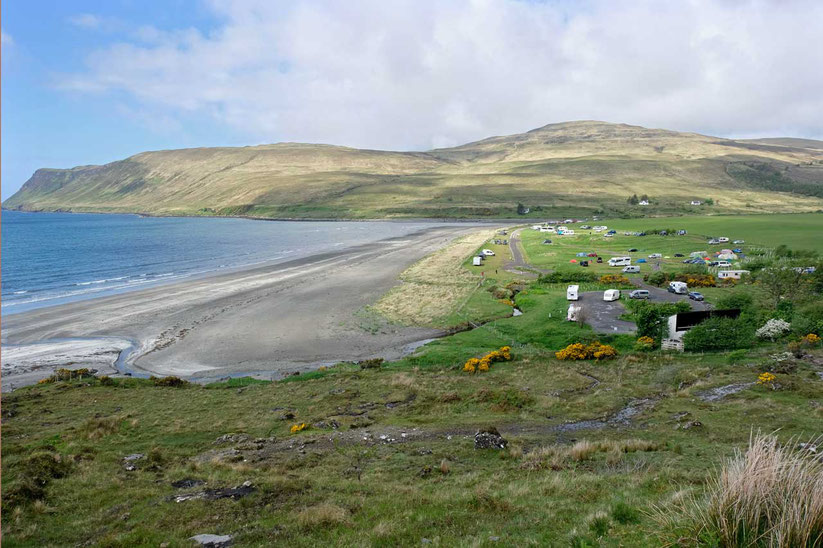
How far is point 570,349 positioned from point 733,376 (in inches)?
397

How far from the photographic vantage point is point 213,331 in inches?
1857

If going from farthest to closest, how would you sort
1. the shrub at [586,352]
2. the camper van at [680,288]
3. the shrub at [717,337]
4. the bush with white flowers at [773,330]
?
A: the camper van at [680,288] < the bush with white flowers at [773,330] < the shrub at [717,337] < the shrub at [586,352]

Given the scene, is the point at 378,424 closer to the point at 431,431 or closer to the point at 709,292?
the point at 431,431

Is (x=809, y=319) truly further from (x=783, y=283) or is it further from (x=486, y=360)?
(x=486, y=360)

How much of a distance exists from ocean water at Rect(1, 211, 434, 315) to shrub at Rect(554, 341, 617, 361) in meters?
64.8

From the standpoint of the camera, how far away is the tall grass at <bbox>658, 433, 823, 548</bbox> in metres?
5.39

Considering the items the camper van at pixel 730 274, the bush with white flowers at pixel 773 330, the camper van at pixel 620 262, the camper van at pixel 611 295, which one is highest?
the camper van at pixel 620 262

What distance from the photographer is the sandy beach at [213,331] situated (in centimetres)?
3825

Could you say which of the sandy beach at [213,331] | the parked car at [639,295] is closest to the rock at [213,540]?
the sandy beach at [213,331]

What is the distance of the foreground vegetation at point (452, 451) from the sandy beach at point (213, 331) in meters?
5.22

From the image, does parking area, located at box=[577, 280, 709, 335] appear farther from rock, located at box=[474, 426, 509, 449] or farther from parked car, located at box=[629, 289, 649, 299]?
rock, located at box=[474, 426, 509, 449]

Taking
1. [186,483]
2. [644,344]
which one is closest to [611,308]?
[644,344]

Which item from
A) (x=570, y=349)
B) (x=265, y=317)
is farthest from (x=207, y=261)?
(x=570, y=349)

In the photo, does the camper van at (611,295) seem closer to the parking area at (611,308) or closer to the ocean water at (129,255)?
the parking area at (611,308)
